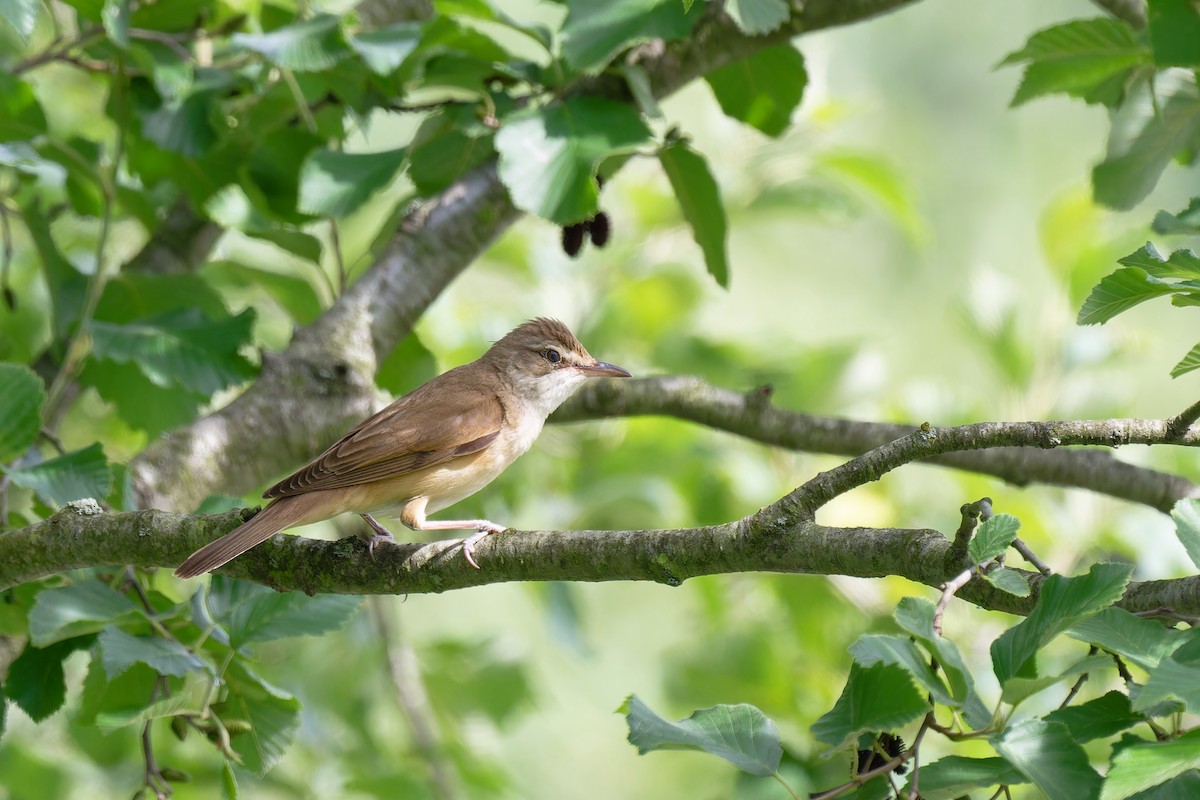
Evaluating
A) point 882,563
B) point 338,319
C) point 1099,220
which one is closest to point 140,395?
point 338,319

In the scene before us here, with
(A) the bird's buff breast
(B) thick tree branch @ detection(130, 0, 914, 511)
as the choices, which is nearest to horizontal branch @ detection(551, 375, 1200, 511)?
(A) the bird's buff breast

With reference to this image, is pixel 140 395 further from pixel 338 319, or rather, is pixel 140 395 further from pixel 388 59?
pixel 388 59

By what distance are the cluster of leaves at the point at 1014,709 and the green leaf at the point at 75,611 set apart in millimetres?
1457

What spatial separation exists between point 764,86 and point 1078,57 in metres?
1.14

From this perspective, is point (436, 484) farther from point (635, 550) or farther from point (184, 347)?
point (635, 550)

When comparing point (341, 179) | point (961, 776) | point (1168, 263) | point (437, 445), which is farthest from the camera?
point (437, 445)

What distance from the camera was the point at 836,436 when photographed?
13.0 feet

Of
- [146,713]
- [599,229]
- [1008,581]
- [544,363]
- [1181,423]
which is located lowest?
[544,363]

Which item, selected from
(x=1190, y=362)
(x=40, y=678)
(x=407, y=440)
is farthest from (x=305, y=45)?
(x=1190, y=362)

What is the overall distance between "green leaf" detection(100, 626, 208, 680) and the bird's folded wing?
80 cm

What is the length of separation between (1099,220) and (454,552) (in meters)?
4.23

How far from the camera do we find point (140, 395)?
164 inches

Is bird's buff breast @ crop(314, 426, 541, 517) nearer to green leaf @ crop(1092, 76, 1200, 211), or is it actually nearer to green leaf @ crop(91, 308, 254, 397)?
green leaf @ crop(91, 308, 254, 397)

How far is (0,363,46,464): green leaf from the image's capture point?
3.17 m
